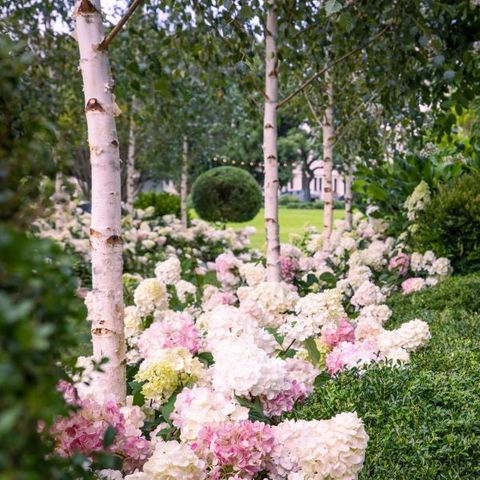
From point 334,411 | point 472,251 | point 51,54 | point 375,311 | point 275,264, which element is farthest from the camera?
point 51,54

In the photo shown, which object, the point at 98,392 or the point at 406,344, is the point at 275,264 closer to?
the point at 406,344

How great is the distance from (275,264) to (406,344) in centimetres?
170

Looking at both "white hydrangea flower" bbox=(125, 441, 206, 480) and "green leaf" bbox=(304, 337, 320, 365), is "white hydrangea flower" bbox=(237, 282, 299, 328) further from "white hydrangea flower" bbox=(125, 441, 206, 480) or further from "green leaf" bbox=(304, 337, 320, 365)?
"white hydrangea flower" bbox=(125, 441, 206, 480)

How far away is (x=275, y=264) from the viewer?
392 centimetres

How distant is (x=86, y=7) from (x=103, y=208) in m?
0.65

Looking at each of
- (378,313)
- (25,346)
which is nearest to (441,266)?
(378,313)

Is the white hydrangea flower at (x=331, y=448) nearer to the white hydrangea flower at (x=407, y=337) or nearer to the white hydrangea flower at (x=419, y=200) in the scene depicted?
the white hydrangea flower at (x=407, y=337)

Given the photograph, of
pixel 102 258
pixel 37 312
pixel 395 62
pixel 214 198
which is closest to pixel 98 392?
pixel 102 258

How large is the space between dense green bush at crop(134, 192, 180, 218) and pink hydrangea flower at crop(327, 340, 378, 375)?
36.8 feet

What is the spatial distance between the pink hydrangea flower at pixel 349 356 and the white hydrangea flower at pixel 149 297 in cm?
92

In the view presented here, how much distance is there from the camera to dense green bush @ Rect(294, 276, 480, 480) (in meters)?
1.63

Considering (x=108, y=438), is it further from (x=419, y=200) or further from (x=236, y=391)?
(x=419, y=200)

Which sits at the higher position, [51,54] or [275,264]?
[51,54]

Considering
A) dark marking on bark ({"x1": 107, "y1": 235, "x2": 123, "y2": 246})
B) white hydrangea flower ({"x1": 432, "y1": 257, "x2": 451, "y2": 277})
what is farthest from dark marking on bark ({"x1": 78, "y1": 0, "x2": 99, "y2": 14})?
white hydrangea flower ({"x1": 432, "y1": 257, "x2": 451, "y2": 277})
